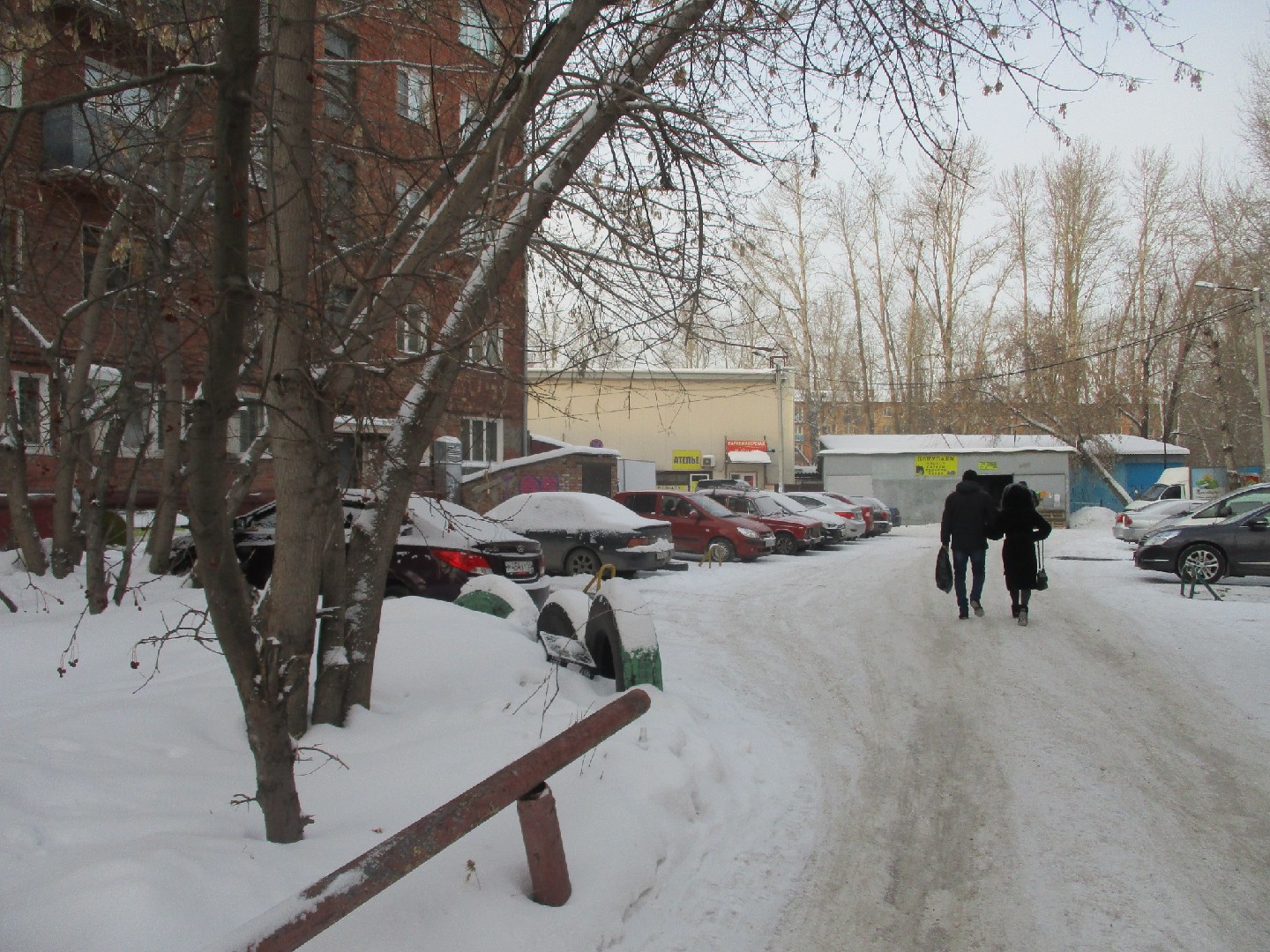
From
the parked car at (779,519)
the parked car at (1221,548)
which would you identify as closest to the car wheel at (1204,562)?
the parked car at (1221,548)

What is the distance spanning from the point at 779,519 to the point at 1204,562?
894 cm

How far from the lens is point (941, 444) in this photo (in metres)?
38.7

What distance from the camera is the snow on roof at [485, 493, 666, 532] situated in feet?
46.4

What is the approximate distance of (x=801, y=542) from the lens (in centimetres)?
1972

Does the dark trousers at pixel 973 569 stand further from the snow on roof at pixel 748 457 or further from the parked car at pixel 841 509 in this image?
the snow on roof at pixel 748 457

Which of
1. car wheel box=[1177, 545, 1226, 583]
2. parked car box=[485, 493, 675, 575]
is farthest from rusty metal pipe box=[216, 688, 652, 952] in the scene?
car wheel box=[1177, 545, 1226, 583]

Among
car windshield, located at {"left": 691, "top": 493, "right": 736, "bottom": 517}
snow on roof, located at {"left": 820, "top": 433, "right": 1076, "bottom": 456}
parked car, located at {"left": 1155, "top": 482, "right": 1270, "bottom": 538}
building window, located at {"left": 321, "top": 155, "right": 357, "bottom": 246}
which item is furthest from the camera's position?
snow on roof, located at {"left": 820, "top": 433, "right": 1076, "bottom": 456}

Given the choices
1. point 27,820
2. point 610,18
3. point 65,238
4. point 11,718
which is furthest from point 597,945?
point 65,238

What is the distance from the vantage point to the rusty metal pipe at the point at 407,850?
2125 millimetres

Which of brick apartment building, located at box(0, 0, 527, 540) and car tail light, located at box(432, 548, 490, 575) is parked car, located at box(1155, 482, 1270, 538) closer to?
car tail light, located at box(432, 548, 490, 575)

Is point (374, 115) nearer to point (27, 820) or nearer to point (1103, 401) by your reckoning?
point (27, 820)

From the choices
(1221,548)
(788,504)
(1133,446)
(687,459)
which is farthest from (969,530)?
(1133,446)

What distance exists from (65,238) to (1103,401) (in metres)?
40.6

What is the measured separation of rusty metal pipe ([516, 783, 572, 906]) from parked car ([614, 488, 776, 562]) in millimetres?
13664
